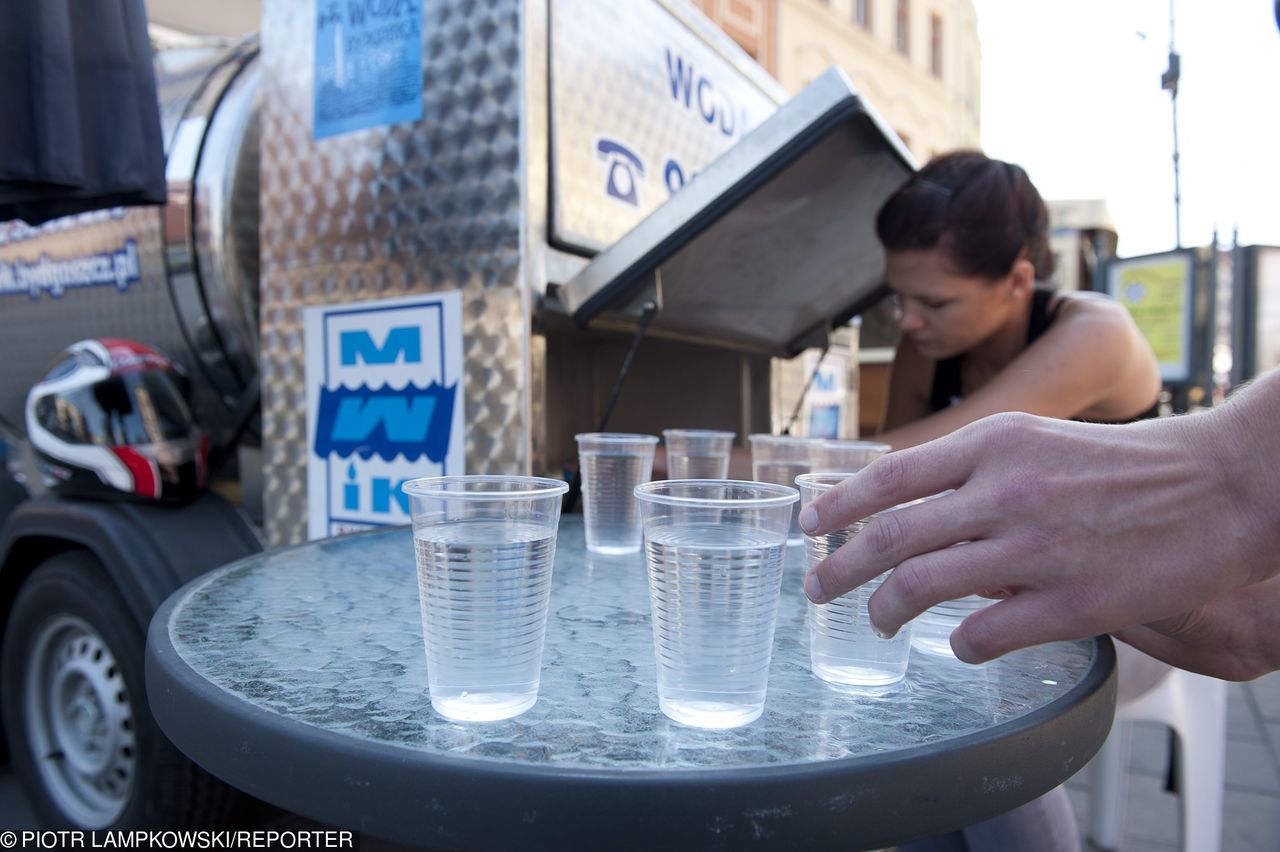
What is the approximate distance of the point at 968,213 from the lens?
2020 mm

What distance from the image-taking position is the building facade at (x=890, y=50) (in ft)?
41.8

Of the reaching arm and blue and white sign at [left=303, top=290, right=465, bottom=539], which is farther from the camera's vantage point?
blue and white sign at [left=303, top=290, right=465, bottom=539]

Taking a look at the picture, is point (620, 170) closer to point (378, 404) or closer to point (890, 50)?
point (378, 404)

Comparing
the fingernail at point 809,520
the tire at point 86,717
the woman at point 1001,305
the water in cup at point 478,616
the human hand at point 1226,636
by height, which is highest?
the woman at point 1001,305

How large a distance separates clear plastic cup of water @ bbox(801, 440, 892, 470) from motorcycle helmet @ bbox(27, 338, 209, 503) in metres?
1.77

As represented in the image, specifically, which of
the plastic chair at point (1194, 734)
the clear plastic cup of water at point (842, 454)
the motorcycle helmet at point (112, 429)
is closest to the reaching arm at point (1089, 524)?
the clear plastic cup of water at point (842, 454)

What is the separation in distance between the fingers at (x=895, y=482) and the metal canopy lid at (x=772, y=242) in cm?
104

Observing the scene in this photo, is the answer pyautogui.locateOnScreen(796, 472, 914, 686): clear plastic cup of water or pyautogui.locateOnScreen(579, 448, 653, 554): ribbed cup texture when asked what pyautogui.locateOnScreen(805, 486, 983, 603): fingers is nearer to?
pyautogui.locateOnScreen(796, 472, 914, 686): clear plastic cup of water

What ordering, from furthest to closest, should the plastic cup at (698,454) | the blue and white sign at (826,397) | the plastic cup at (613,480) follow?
the blue and white sign at (826,397)
the plastic cup at (698,454)
the plastic cup at (613,480)

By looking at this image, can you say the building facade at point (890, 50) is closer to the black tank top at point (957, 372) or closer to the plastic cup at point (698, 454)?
the black tank top at point (957, 372)

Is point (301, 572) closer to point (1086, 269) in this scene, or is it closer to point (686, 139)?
point (686, 139)

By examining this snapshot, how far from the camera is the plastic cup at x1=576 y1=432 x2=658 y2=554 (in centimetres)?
142

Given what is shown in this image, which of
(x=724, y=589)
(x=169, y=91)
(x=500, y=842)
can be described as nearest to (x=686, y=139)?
(x=169, y=91)

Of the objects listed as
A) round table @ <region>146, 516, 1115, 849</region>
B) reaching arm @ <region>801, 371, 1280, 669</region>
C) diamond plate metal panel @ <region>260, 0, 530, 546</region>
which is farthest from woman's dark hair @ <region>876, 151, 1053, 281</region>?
reaching arm @ <region>801, 371, 1280, 669</region>
